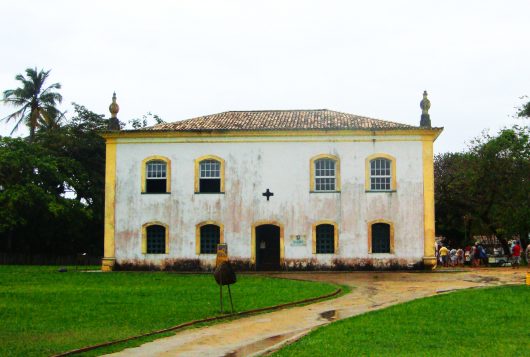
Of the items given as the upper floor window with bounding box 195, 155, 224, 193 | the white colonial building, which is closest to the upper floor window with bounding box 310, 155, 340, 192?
the white colonial building

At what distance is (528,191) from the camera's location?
3672cm

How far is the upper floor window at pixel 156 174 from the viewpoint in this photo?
104 feet

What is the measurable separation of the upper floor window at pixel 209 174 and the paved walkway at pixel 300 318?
21.4 ft

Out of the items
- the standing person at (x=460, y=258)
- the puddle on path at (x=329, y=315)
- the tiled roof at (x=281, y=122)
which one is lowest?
the puddle on path at (x=329, y=315)

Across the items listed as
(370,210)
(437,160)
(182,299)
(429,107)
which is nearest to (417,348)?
(182,299)

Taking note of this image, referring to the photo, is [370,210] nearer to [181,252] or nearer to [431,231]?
[431,231]

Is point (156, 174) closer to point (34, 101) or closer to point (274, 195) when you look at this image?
point (274, 195)

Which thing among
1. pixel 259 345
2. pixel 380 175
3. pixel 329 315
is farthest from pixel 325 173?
pixel 259 345

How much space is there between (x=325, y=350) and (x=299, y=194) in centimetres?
2093

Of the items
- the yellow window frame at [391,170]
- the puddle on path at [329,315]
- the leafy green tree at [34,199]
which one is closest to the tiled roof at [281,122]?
the yellow window frame at [391,170]

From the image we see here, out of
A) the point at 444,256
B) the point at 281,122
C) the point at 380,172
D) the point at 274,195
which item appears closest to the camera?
the point at 380,172

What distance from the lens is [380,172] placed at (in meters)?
30.9

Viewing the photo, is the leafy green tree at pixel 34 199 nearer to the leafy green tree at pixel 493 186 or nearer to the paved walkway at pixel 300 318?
the paved walkway at pixel 300 318

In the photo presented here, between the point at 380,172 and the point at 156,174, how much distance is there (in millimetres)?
9789
